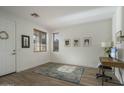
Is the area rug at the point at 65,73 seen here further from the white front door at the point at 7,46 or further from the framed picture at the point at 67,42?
the framed picture at the point at 67,42

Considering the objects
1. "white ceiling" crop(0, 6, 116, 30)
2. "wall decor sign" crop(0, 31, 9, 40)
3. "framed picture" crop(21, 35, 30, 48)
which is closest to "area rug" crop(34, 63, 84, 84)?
"framed picture" crop(21, 35, 30, 48)

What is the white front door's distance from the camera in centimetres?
291

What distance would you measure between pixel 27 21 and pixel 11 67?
Result: 90.7 inches

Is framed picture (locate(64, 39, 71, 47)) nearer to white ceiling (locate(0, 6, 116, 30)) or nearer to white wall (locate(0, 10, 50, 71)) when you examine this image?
white wall (locate(0, 10, 50, 71))

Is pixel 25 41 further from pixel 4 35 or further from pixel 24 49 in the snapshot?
pixel 4 35

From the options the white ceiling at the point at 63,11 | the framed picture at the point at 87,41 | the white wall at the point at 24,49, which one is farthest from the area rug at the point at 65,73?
the white ceiling at the point at 63,11

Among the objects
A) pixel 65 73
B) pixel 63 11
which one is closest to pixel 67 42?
pixel 65 73

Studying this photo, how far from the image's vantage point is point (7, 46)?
310cm

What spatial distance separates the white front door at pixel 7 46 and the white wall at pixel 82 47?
9.77ft

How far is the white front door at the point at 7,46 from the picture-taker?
2.91 meters

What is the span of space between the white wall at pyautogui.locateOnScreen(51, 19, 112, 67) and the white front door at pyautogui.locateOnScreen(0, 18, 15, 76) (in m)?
2.98

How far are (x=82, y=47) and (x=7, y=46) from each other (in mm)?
3760

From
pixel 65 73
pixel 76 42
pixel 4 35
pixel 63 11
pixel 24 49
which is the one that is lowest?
pixel 65 73

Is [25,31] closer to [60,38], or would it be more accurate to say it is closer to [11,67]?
[11,67]
